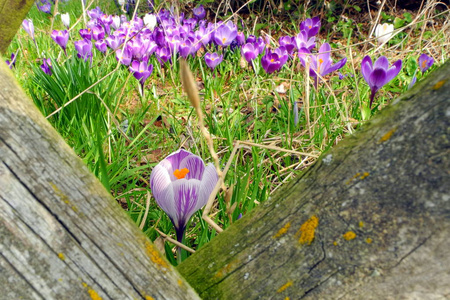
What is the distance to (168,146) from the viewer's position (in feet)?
6.47

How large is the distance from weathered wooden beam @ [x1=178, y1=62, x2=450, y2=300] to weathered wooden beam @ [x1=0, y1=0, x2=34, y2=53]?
72 centimetres

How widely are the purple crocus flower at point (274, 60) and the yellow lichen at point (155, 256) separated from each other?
76.5 inches

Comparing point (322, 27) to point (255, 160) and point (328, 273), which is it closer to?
point (255, 160)

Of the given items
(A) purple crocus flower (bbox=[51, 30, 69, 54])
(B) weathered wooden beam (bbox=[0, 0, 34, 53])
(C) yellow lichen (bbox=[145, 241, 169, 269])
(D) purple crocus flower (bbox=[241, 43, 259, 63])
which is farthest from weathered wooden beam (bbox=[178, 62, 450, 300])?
(A) purple crocus flower (bbox=[51, 30, 69, 54])

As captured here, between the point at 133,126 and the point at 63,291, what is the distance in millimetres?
1825

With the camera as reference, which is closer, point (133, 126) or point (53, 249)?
point (53, 249)

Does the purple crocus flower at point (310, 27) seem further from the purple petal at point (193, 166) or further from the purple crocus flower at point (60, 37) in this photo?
the purple petal at point (193, 166)

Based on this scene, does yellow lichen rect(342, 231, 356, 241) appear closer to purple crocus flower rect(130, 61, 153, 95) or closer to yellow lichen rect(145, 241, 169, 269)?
yellow lichen rect(145, 241, 169, 269)

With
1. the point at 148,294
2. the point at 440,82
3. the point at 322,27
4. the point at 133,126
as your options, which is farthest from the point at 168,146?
the point at 322,27

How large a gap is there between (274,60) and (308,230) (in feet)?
6.63

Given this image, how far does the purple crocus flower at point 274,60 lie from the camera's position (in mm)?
2352

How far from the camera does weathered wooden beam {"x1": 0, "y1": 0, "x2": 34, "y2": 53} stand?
850mm

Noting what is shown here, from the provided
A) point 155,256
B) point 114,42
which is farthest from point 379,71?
point 114,42

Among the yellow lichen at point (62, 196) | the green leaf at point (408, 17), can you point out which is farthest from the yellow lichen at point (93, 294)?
the green leaf at point (408, 17)
